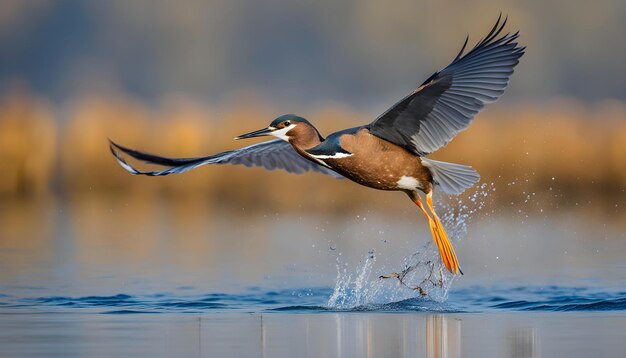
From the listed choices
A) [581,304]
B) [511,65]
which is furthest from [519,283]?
[511,65]

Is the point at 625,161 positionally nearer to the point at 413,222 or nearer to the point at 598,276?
the point at 413,222

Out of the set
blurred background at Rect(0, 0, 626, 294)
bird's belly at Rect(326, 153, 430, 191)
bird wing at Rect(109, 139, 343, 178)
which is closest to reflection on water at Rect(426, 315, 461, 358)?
bird's belly at Rect(326, 153, 430, 191)

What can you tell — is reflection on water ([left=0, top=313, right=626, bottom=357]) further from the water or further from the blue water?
the blue water

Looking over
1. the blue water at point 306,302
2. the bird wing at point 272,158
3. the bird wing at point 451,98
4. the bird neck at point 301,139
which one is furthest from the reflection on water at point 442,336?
the bird wing at point 272,158

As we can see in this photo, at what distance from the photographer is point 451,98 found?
412 inches

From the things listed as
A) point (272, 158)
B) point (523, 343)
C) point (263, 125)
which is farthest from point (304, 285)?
point (263, 125)

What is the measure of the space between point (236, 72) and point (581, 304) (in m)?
17.9

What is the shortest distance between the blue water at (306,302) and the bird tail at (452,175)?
839mm

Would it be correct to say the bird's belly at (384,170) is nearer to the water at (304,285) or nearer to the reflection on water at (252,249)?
the water at (304,285)

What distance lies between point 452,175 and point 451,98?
0.64m

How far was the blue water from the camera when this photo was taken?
10477mm

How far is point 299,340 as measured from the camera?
8922 millimetres

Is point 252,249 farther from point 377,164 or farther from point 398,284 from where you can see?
point 377,164

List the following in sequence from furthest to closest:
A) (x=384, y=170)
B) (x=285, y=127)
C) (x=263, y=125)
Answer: (x=263, y=125)
(x=384, y=170)
(x=285, y=127)
